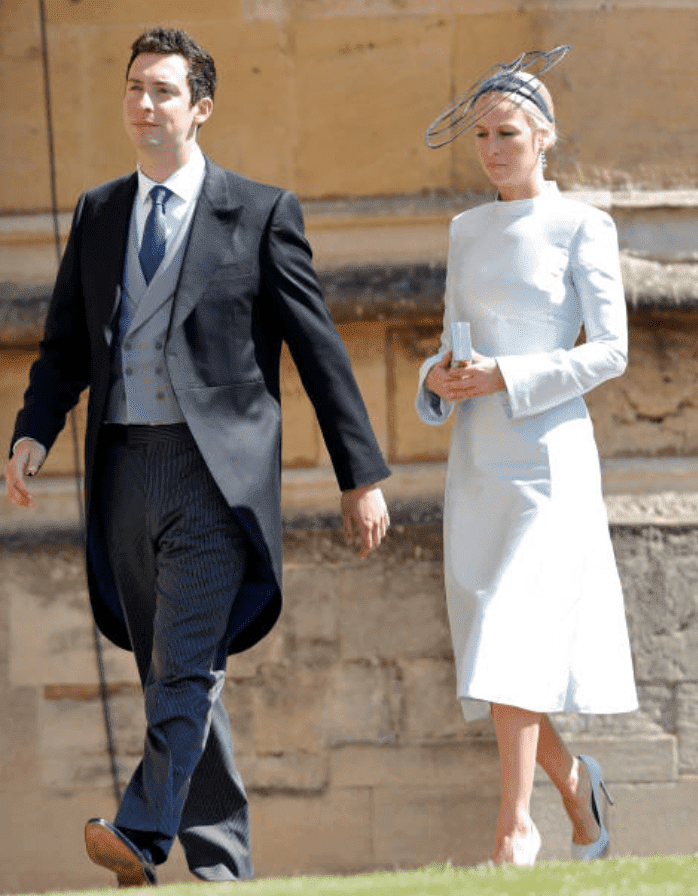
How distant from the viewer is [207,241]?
418 centimetres

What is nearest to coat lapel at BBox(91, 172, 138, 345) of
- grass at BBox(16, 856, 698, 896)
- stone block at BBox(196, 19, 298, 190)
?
grass at BBox(16, 856, 698, 896)

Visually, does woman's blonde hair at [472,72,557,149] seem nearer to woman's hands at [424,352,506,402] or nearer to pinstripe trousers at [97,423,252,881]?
woman's hands at [424,352,506,402]

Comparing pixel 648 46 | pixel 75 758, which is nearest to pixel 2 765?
pixel 75 758

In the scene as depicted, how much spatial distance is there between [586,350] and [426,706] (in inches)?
60.6

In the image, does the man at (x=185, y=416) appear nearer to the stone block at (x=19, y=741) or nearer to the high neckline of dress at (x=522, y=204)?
the high neckline of dress at (x=522, y=204)

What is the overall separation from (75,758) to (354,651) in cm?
88

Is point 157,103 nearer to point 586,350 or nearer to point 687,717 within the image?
point 586,350

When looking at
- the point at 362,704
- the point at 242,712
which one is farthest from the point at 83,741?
the point at 362,704

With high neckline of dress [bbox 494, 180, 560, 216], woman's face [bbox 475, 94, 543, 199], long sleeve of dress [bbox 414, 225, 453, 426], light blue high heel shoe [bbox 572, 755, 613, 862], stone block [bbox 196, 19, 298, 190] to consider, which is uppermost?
stone block [bbox 196, 19, 298, 190]

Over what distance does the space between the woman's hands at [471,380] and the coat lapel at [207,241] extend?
23.6 inches

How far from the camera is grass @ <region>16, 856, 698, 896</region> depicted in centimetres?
338

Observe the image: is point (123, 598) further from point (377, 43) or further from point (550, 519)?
point (377, 43)

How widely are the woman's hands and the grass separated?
1125 millimetres

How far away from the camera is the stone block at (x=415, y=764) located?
18.2 feet
